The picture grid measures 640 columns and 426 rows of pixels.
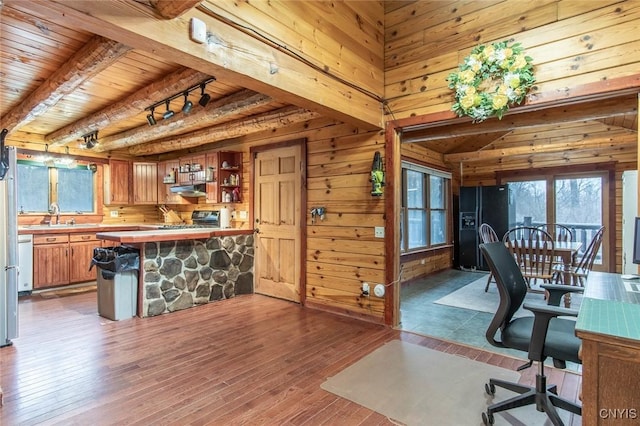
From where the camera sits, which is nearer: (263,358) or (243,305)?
(263,358)

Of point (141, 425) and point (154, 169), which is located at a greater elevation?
point (154, 169)

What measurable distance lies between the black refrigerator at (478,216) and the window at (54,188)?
7.60m

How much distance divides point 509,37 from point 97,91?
4340 millimetres

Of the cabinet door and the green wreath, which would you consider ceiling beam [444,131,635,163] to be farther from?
the cabinet door

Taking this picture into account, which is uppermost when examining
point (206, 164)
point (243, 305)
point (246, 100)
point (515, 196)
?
point (246, 100)

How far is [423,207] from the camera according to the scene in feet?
21.8

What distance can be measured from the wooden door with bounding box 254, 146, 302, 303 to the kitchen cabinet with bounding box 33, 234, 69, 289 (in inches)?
122

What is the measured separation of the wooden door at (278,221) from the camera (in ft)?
15.6

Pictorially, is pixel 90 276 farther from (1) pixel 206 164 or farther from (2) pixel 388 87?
(2) pixel 388 87

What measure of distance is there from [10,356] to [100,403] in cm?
143

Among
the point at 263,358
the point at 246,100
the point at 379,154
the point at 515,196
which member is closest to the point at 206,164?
the point at 246,100

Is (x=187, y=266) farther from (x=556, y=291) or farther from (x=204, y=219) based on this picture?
(x=556, y=291)

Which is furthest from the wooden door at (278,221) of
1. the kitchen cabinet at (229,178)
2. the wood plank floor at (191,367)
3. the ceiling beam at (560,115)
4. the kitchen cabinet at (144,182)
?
the kitchen cabinet at (144,182)

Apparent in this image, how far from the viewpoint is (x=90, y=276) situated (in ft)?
18.9
